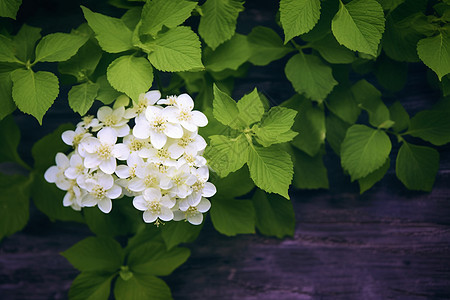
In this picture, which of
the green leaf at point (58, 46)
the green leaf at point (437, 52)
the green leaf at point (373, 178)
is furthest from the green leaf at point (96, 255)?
the green leaf at point (437, 52)

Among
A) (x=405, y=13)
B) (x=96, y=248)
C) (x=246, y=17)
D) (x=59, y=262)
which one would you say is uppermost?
(x=405, y=13)

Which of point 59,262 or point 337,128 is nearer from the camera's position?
point 337,128

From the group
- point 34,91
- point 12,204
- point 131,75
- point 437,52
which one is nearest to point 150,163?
point 131,75

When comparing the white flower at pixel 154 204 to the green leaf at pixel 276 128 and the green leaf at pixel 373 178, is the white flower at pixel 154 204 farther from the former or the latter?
the green leaf at pixel 373 178

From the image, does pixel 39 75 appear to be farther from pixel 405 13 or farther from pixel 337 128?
pixel 405 13

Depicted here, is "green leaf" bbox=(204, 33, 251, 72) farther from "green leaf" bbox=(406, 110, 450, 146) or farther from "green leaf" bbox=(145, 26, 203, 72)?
"green leaf" bbox=(406, 110, 450, 146)

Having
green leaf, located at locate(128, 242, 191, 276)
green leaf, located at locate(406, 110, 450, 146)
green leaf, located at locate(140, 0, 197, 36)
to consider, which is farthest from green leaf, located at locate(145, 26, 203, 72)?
green leaf, located at locate(406, 110, 450, 146)

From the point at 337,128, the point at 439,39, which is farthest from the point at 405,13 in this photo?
the point at 337,128
